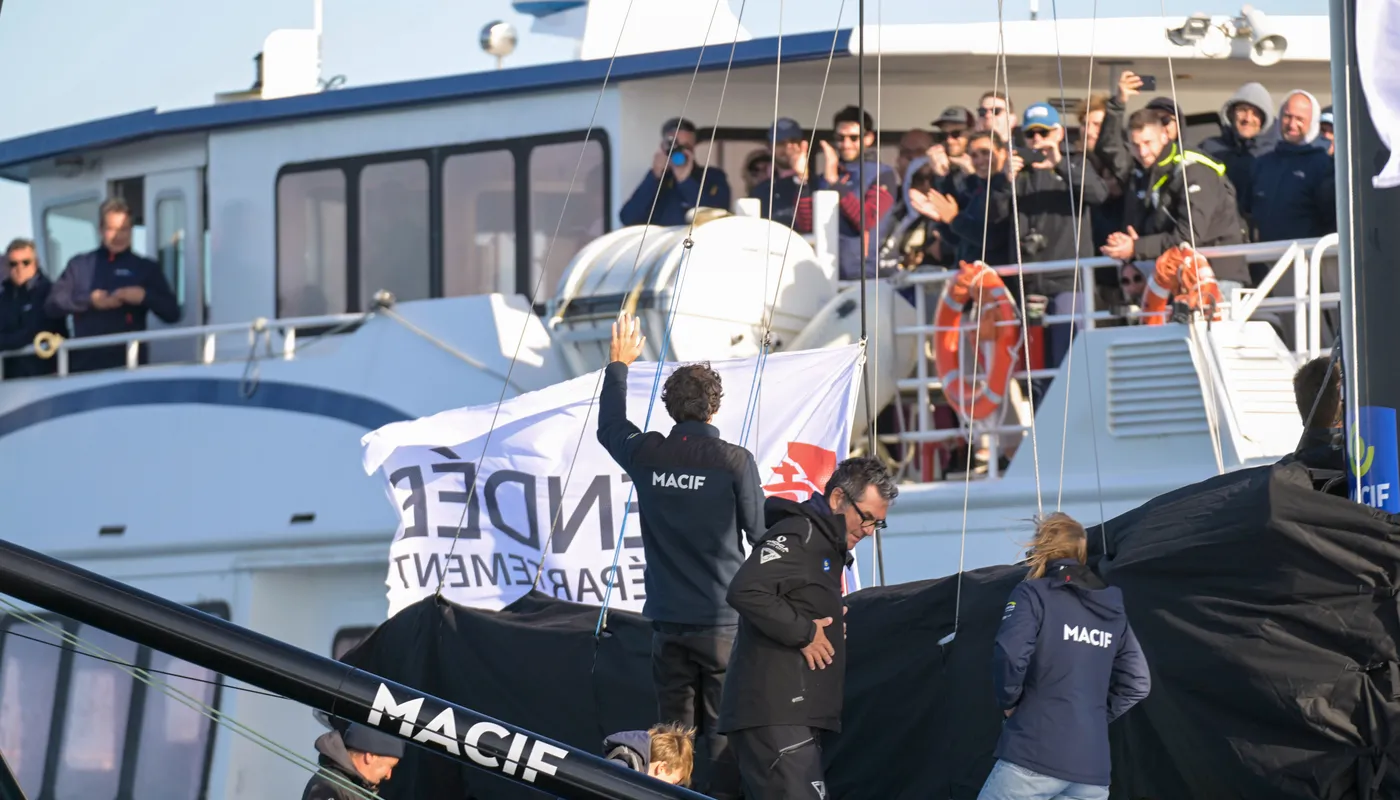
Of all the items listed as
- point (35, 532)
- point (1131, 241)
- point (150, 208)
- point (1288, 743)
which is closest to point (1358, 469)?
point (1288, 743)

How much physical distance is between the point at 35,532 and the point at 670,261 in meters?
4.92

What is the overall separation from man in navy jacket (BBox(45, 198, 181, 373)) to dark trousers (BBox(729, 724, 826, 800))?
804 centimetres

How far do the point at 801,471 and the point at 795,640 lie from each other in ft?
8.22

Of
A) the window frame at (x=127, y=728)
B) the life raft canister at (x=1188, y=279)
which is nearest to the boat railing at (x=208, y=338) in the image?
the window frame at (x=127, y=728)

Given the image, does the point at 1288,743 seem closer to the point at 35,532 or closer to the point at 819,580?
the point at 819,580

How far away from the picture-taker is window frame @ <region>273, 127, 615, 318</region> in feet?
38.3

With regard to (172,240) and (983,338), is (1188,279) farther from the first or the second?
(172,240)

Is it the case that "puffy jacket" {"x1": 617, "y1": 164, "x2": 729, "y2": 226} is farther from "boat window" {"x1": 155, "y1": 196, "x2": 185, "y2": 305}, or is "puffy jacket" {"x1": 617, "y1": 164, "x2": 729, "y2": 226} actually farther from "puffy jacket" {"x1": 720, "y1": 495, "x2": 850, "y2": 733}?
"puffy jacket" {"x1": 720, "y1": 495, "x2": 850, "y2": 733}

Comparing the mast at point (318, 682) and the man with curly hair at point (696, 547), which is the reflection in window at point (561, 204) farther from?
the mast at point (318, 682)

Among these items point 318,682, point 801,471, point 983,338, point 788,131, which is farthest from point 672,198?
point 318,682

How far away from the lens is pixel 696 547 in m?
6.45

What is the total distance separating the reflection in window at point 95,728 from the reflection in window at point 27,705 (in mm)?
152

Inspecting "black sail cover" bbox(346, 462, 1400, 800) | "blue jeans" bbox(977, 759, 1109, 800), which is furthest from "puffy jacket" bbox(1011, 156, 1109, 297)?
"blue jeans" bbox(977, 759, 1109, 800)

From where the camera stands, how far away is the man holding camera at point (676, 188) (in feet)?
35.8
